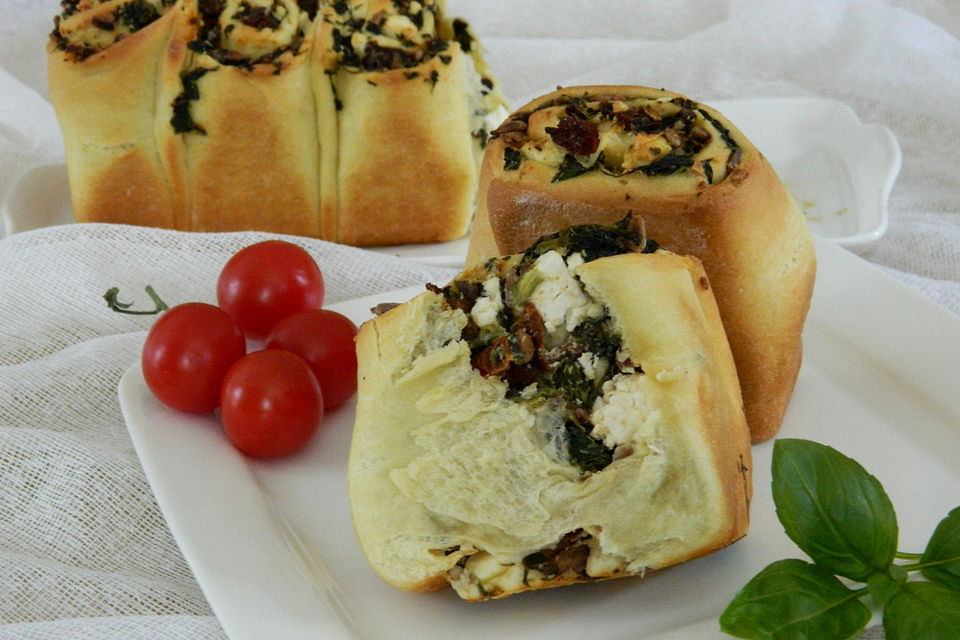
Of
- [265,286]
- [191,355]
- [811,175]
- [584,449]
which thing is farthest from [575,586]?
[811,175]

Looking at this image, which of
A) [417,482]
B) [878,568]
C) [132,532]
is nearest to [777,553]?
[878,568]

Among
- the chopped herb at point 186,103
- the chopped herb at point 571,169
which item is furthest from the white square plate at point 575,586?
the chopped herb at point 186,103

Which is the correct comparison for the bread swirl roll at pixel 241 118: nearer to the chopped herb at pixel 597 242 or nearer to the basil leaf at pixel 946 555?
the chopped herb at pixel 597 242

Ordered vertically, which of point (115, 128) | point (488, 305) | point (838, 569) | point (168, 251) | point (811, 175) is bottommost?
point (811, 175)

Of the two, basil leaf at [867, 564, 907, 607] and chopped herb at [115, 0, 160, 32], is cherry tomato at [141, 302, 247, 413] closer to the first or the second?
chopped herb at [115, 0, 160, 32]

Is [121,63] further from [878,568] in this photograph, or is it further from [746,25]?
[746,25]

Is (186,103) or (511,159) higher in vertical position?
(511,159)

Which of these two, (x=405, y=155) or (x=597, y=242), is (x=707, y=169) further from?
(x=405, y=155)
